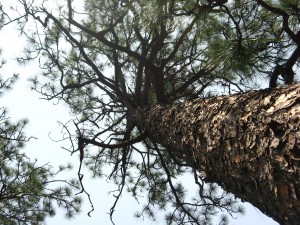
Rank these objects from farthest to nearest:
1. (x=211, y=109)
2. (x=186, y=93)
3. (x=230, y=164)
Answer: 1. (x=186, y=93)
2. (x=211, y=109)
3. (x=230, y=164)

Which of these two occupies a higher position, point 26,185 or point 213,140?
point 26,185

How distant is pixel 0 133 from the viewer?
463 centimetres

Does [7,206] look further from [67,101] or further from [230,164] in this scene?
[230,164]

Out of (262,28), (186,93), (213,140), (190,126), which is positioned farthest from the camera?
(186,93)

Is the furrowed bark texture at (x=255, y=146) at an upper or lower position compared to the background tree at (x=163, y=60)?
lower

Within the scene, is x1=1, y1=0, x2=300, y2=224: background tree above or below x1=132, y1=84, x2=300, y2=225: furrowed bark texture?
above

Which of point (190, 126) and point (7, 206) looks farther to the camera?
point (7, 206)

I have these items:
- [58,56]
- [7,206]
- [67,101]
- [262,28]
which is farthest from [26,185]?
[262,28]

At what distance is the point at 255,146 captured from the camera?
3.87 feet

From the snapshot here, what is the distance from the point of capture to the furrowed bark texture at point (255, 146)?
989mm

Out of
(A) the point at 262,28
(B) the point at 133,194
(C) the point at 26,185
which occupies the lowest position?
(A) the point at 262,28

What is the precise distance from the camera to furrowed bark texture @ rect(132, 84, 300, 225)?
0.99 m

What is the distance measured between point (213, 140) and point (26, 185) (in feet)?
11.8

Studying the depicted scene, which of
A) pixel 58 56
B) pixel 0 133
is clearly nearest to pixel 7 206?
pixel 0 133
